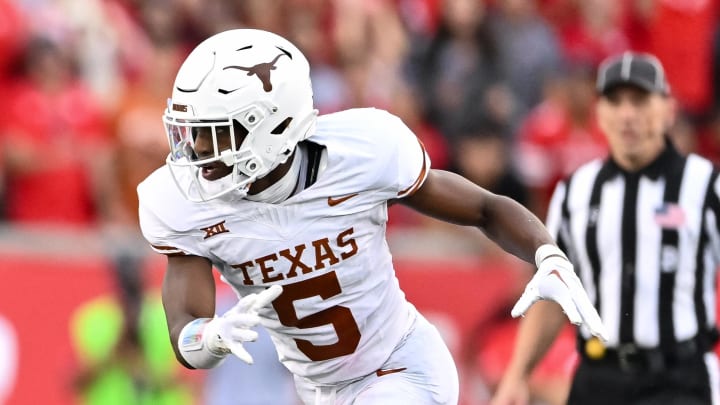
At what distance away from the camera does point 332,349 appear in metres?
3.96

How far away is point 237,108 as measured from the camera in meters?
3.72

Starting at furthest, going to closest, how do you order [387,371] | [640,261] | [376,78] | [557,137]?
[376,78], [557,137], [640,261], [387,371]

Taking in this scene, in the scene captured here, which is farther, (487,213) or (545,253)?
(487,213)

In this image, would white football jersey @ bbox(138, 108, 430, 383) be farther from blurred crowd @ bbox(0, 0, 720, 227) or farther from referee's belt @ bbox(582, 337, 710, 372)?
blurred crowd @ bbox(0, 0, 720, 227)

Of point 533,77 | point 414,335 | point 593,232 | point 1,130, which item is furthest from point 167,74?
point 414,335

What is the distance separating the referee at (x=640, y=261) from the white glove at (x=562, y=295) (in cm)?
108

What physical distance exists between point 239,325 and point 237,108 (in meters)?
0.60

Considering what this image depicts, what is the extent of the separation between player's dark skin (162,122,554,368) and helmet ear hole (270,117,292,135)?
0.10m

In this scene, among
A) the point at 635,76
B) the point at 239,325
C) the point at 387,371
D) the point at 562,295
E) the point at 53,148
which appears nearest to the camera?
the point at 239,325

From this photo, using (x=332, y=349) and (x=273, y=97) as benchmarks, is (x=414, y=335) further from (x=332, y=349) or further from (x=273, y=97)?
(x=273, y=97)

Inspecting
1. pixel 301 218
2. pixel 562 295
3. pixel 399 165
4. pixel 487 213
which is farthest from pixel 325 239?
pixel 562 295

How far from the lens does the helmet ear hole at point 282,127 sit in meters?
3.83

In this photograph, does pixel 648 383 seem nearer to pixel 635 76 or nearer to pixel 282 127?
pixel 635 76

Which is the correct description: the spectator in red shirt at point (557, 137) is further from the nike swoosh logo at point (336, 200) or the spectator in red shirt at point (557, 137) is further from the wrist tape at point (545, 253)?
the nike swoosh logo at point (336, 200)
